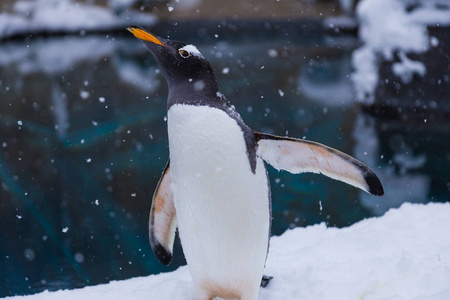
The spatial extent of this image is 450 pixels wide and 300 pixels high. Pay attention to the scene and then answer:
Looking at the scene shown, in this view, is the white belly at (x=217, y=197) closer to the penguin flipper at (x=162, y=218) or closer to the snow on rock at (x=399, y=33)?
the penguin flipper at (x=162, y=218)

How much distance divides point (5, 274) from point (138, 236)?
0.91 metres

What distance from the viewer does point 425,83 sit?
6.54m

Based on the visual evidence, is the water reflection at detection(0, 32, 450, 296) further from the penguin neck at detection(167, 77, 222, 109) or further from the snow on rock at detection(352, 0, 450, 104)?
the penguin neck at detection(167, 77, 222, 109)

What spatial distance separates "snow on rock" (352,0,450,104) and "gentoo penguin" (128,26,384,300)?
5.77m

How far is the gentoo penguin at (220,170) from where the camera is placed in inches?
49.9

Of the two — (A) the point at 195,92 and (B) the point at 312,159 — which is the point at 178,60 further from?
(B) the point at 312,159

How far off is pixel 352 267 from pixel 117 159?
396 centimetres

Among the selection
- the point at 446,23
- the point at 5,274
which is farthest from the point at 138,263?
the point at 446,23

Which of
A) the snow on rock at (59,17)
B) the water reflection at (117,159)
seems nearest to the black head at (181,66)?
the water reflection at (117,159)

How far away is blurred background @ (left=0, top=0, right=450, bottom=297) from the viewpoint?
11.1 feet

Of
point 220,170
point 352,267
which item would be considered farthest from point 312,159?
point 352,267

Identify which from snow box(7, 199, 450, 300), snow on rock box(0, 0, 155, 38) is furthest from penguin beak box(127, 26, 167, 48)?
snow on rock box(0, 0, 155, 38)

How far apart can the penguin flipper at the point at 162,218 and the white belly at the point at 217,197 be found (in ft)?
0.37

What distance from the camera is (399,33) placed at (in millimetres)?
7262
